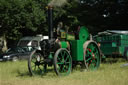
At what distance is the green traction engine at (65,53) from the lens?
7930mm

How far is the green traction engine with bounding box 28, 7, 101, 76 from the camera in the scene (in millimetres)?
7930

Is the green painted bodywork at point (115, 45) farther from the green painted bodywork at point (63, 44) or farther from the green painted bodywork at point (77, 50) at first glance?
the green painted bodywork at point (63, 44)

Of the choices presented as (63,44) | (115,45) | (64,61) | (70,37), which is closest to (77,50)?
(70,37)

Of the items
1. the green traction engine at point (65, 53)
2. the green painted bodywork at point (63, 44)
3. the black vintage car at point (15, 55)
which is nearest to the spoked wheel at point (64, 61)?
the green traction engine at point (65, 53)

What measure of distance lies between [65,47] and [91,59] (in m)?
1.38

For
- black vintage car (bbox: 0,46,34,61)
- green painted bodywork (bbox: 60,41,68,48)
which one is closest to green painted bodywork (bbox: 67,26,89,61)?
green painted bodywork (bbox: 60,41,68,48)

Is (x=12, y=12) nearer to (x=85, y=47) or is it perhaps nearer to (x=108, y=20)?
(x=108, y=20)

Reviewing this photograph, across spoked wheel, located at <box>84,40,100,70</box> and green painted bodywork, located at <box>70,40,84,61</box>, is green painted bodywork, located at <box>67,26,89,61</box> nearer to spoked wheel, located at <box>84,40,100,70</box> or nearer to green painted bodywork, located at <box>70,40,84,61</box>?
green painted bodywork, located at <box>70,40,84,61</box>

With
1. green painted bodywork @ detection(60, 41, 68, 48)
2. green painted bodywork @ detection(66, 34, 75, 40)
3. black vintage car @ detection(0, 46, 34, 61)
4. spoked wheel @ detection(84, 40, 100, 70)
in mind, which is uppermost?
green painted bodywork @ detection(66, 34, 75, 40)

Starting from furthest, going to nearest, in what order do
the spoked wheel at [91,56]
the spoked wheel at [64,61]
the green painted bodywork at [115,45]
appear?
the green painted bodywork at [115,45]
the spoked wheel at [91,56]
the spoked wheel at [64,61]

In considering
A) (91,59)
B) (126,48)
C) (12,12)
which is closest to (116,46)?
(126,48)

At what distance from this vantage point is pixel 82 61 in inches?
348

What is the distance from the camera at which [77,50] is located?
8.54m

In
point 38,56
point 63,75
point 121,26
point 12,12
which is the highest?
point 12,12
